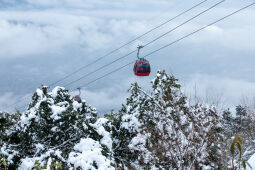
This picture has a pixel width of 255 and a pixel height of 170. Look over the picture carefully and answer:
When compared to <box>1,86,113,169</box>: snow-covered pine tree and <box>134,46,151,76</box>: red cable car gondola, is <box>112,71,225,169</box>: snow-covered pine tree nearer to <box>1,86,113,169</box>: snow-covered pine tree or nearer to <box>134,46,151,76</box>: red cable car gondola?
<box>134,46,151,76</box>: red cable car gondola

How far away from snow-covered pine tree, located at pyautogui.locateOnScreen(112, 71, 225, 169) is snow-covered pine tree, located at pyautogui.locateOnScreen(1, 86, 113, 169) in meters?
3.74

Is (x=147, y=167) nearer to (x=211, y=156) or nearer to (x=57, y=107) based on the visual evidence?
(x=211, y=156)

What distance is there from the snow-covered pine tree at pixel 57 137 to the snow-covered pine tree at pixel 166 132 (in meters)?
3.74

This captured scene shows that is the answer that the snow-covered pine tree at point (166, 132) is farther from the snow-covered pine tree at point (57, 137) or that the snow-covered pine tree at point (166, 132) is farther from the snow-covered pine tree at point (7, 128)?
the snow-covered pine tree at point (7, 128)

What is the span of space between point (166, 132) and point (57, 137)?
288 inches

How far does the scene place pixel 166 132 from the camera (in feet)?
55.5

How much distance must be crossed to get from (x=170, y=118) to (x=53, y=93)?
7962mm

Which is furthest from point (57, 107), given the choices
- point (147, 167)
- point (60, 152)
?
point (147, 167)

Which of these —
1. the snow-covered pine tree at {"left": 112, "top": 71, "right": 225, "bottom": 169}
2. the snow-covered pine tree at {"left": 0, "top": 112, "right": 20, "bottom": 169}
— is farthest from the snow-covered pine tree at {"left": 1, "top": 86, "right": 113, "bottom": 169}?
the snow-covered pine tree at {"left": 112, "top": 71, "right": 225, "bottom": 169}

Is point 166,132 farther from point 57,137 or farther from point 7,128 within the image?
point 7,128

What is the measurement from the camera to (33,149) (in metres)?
11.4

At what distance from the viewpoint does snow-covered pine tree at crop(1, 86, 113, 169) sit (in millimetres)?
10297

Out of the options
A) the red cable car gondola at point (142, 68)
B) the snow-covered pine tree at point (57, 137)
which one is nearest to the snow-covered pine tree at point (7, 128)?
the snow-covered pine tree at point (57, 137)

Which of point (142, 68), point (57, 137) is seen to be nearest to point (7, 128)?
point (57, 137)
